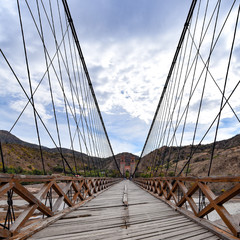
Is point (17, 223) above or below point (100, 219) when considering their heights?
above

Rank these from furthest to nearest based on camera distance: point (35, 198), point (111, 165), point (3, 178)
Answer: point (111, 165)
point (35, 198)
point (3, 178)

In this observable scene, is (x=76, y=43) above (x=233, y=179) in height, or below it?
above

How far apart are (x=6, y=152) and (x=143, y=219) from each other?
50.7 m

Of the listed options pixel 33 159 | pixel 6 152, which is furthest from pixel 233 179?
pixel 33 159

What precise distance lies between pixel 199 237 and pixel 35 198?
223 cm

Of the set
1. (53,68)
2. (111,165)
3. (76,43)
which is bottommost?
(111,165)

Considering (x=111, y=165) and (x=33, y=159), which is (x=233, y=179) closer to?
(x=33, y=159)

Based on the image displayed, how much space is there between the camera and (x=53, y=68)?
712cm

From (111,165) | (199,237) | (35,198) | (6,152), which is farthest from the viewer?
(111,165)

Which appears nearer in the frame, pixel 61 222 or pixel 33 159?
pixel 61 222

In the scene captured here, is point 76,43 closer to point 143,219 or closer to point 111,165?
point 143,219

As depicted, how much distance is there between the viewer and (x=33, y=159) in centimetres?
4916

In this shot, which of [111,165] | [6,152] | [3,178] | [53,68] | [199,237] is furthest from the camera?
[111,165]

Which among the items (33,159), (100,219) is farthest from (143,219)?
(33,159)
